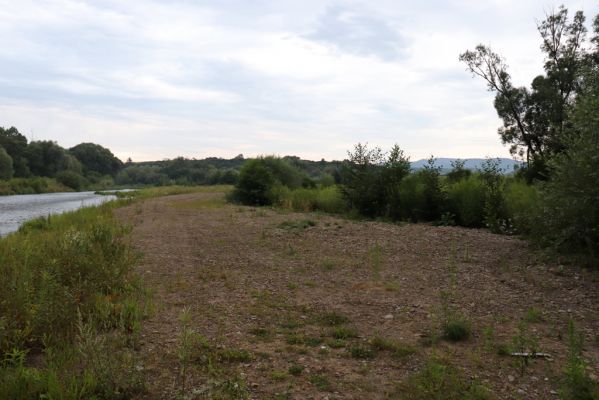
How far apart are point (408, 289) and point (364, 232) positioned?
6.53 meters

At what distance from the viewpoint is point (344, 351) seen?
424cm

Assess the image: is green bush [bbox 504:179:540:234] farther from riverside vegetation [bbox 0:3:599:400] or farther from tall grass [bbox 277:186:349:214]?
tall grass [bbox 277:186:349:214]

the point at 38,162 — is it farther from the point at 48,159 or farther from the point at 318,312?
the point at 318,312

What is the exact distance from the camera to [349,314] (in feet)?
17.9

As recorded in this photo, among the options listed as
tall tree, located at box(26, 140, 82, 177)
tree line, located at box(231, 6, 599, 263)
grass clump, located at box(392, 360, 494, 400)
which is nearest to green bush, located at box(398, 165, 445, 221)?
tree line, located at box(231, 6, 599, 263)

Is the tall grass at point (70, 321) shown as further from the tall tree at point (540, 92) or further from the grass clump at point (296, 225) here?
the tall tree at point (540, 92)

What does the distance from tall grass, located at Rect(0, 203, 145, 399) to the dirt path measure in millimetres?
315

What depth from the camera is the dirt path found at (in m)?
3.60

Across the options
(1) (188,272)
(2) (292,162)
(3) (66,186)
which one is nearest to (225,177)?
(3) (66,186)

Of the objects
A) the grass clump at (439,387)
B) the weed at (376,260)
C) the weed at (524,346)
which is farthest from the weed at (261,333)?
the weed at (376,260)

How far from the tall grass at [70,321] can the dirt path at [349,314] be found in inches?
12.4

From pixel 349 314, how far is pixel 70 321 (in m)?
3.10

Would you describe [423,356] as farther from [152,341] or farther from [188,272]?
[188,272]

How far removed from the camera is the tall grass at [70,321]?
3244 millimetres
